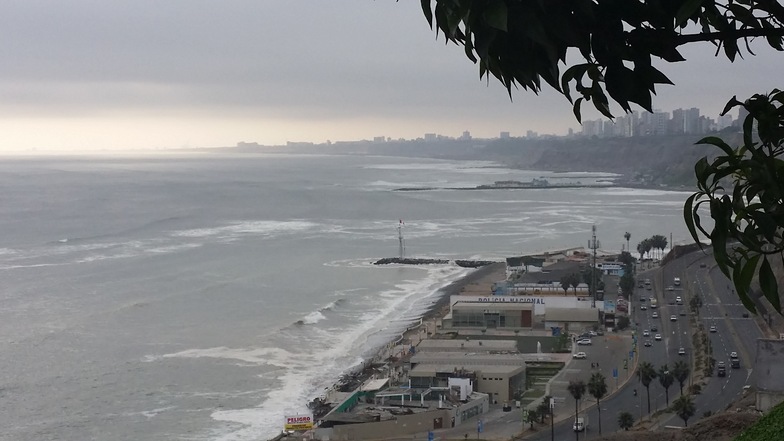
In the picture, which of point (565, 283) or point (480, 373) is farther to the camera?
point (565, 283)

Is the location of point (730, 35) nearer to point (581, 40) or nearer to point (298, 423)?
point (581, 40)

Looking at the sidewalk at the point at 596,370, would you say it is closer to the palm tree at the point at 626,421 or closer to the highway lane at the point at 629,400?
the highway lane at the point at 629,400

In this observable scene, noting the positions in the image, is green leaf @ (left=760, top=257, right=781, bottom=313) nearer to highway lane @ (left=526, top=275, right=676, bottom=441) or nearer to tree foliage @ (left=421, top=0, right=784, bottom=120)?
tree foliage @ (left=421, top=0, right=784, bottom=120)

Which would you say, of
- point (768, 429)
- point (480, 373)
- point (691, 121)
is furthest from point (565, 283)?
point (691, 121)

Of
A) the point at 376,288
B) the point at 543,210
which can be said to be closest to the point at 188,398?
the point at 376,288

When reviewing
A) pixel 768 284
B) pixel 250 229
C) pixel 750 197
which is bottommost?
pixel 250 229

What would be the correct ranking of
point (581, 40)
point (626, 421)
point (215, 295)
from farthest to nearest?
point (215, 295) < point (626, 421) < point (581, 40)

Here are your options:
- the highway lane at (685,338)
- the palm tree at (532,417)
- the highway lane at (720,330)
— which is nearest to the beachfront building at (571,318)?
the highway lane at (685,338)
